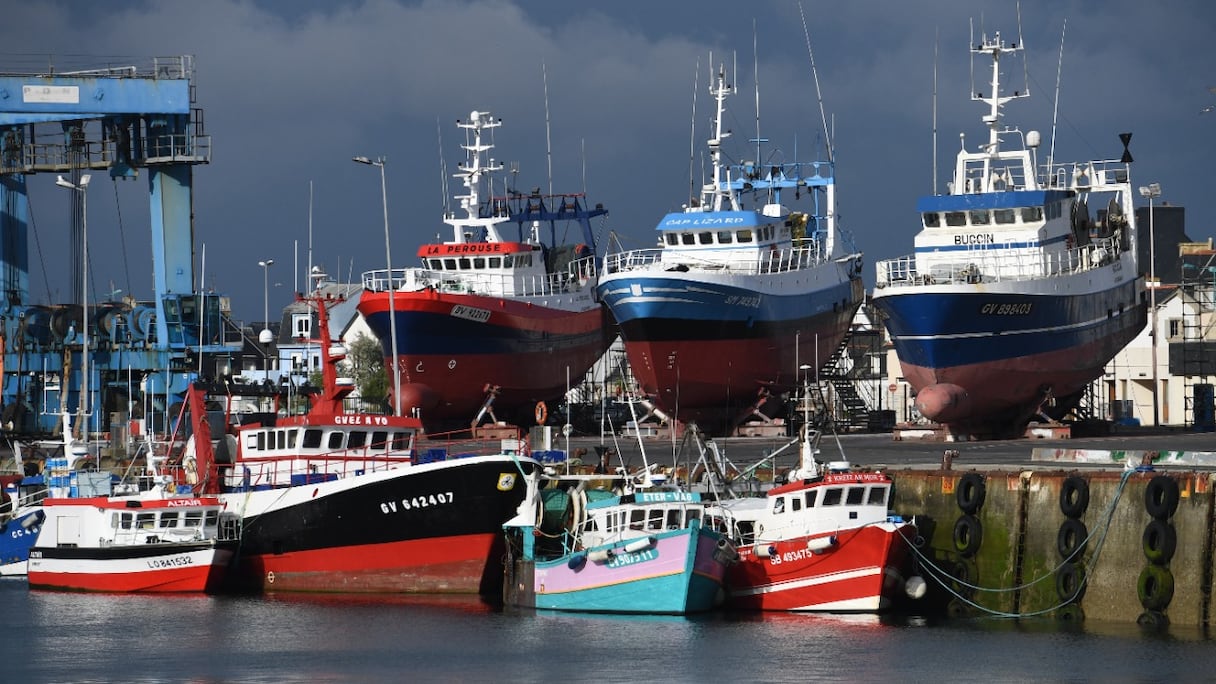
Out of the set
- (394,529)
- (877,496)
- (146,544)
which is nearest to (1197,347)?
(877,496)

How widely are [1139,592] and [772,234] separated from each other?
37.4 meters

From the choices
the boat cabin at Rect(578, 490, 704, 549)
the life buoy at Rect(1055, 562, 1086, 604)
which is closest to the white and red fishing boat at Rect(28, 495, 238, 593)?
the boat cabin at Rect(578, 490, 704, 549)

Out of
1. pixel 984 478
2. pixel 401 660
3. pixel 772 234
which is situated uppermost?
pixel 772 234

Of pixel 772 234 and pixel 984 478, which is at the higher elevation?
pixel 772 234

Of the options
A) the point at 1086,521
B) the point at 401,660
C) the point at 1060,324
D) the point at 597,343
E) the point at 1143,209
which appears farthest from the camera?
the point at 1143,209

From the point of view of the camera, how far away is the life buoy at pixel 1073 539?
1329 inches

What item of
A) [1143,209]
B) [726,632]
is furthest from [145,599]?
[1143,209]

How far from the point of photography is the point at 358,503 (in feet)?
127

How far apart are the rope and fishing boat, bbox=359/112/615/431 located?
31.6 meters

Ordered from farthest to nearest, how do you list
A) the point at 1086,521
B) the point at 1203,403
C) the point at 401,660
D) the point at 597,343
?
the point at 597,343 < the point at 1203,403 < the point at 1086,521 < the point at 401,660

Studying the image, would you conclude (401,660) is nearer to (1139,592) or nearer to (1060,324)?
(1139,592)

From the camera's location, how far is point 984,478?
1420 inches

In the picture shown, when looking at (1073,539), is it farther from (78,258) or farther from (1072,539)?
(78,258)

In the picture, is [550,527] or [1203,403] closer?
[550,527]
